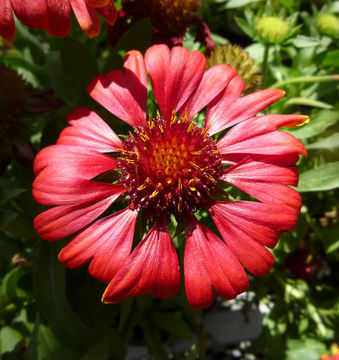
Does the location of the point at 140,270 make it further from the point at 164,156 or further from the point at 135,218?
the point at 164,156

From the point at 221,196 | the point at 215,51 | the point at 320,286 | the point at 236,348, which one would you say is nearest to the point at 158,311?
the point at 236,348

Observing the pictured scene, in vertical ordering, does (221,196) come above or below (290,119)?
below

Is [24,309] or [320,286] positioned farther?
[320,286]

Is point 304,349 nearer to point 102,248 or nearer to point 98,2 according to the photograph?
point 102,248

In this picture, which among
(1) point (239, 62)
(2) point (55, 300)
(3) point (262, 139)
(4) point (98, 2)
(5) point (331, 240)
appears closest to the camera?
(4) point (98, 2)

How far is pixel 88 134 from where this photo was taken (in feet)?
2.64

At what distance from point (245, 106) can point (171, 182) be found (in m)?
0.24

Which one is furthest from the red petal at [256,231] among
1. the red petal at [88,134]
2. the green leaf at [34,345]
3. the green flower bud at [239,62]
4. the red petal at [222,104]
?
the green leaf at [34,345]

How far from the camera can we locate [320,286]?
4.84 ft

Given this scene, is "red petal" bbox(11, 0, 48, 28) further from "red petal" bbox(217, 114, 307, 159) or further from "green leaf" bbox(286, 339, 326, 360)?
"green leaf" bbox(286, 339, 326, 360)

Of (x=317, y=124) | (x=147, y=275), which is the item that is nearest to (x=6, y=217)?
(x=147, y=275)

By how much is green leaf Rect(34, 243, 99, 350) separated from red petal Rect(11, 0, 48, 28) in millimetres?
567

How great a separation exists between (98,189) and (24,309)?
1.94 feet

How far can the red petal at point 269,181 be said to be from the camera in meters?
0.69
